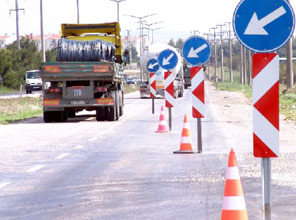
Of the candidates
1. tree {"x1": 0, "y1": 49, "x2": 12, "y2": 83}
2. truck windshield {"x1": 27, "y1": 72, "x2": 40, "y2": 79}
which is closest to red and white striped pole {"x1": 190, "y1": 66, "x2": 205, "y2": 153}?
truck windshield {"x1": 27, "y1": 72, "x2": 40, "y2": 79}

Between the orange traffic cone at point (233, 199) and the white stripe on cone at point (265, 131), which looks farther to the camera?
the white stripe on cone at point (265, 131)

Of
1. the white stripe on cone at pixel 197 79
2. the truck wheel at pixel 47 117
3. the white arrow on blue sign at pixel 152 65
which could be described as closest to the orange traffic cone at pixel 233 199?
the white stripe on cone at pixel 197 79

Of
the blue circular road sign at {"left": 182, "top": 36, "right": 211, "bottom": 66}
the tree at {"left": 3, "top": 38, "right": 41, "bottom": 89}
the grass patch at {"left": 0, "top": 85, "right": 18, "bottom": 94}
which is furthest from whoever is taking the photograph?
the tree at {"left": 3, "top": 38, "right": 41, "bottom": 89}

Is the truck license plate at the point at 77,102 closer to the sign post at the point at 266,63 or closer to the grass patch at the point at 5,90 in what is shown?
the sign post at the point at 266,63

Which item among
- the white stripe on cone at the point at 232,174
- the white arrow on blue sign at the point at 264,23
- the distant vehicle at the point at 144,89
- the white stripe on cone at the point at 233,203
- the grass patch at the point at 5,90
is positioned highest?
the white arrow on blue sign at the point at 264,23

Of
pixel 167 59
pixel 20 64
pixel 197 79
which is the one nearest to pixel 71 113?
pixel 167 59

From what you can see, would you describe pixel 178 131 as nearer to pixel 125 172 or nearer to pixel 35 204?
pixel 125 172

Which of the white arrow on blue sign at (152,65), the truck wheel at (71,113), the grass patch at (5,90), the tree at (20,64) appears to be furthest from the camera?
the tree at (20,64)

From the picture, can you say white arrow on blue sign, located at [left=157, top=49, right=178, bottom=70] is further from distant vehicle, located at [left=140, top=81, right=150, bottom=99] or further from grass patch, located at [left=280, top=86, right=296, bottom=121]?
distant vehicle, located at [left=140, top=81, right=150, bottom=99]

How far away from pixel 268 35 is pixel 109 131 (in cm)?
1569

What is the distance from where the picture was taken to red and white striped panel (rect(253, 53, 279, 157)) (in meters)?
8.16

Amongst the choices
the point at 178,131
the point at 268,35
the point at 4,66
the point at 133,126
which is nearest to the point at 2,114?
the point at 133,126

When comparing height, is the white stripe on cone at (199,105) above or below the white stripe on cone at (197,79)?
below

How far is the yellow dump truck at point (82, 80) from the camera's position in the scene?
92.5ft
